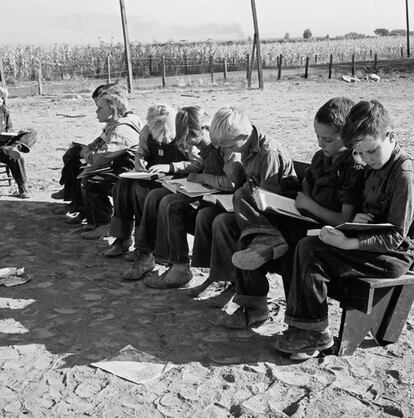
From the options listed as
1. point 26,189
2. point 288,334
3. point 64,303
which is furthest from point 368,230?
point 26,189

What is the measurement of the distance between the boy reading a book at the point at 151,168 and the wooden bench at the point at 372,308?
210 cm

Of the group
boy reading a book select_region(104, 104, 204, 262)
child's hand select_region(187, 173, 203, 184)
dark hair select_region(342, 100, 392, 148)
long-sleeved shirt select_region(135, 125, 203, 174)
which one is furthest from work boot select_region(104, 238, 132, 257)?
dark hair select_region(342, 100, 392, 148)

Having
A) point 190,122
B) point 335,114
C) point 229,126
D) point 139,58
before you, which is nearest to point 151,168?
point 190,122

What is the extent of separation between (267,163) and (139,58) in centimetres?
3227

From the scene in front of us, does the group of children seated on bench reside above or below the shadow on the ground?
above

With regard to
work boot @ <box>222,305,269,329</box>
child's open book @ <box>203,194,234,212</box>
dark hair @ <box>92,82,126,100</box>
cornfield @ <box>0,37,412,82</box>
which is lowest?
work boot @ <box>222,305,269,329</box>

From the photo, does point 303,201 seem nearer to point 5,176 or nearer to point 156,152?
point 156,152

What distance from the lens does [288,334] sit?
389 centimetres

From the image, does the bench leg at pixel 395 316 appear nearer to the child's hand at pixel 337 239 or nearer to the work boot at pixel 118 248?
the child's hand at pixel 337 239

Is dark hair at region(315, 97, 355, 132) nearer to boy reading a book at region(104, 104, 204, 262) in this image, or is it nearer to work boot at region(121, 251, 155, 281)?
boy reading a book at region(104, 104, 204, 262)

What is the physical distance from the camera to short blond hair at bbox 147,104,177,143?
5.81m

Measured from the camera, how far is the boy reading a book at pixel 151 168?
545 cm

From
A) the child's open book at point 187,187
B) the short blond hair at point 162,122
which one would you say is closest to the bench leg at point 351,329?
the child's open book at point 187,187

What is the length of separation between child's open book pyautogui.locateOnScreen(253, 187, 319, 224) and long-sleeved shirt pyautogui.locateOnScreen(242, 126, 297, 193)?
174mm
